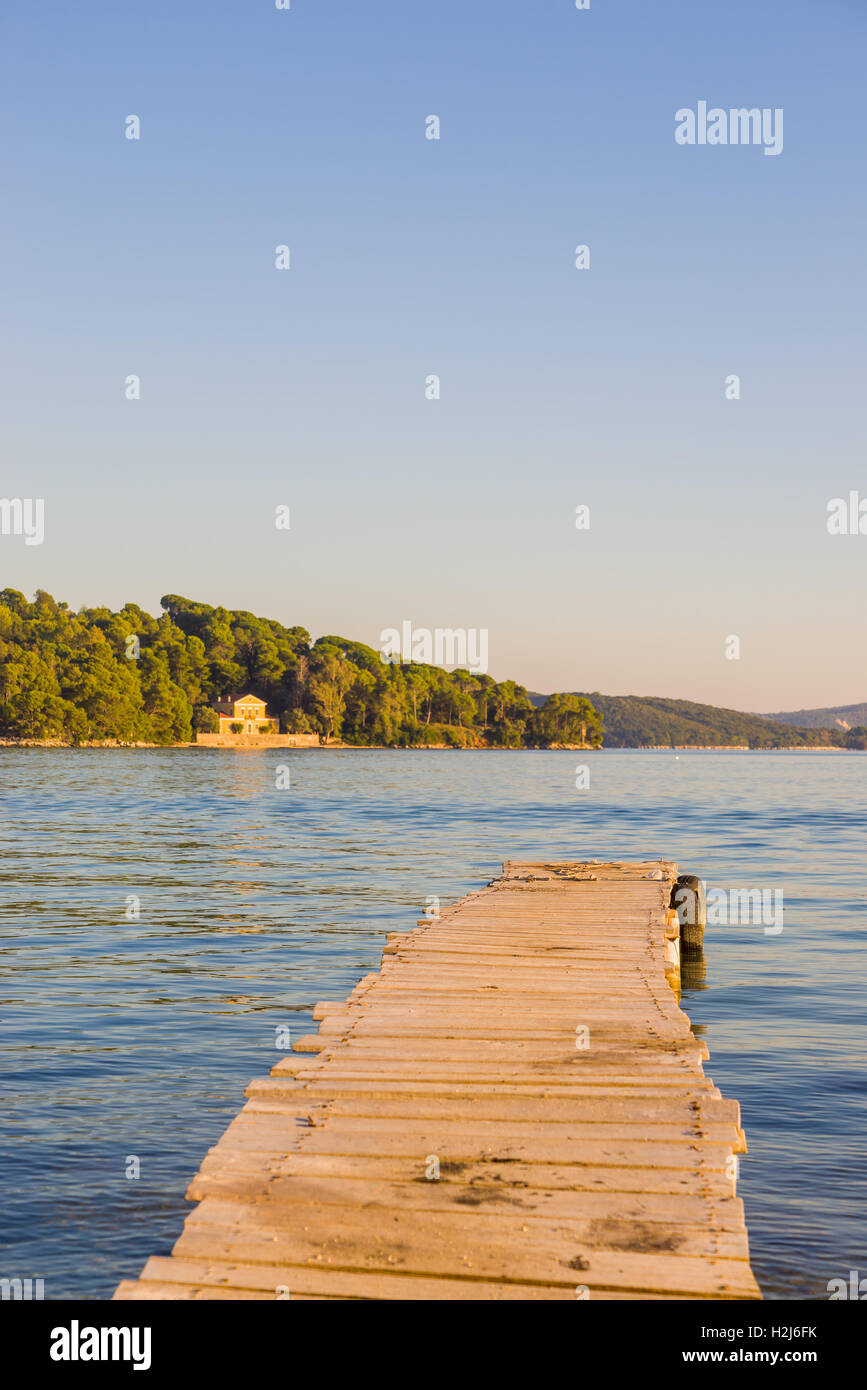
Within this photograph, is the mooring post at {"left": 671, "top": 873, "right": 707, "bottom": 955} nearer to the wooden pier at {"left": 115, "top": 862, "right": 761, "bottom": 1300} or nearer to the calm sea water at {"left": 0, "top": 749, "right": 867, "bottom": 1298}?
the calm sea water at {"left": 0, "top": 749, "right": 867, "bottom": 1298}

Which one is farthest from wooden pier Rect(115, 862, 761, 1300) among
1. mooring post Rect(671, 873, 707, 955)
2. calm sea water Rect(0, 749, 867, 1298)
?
mooring post Rect(671, 873, 707, 955)

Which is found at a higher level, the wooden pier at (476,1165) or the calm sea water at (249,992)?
the wooden pier at (476,1165)

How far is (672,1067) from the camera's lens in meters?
8.44

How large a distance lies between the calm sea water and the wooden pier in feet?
4.36

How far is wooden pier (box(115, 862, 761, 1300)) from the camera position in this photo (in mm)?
5598

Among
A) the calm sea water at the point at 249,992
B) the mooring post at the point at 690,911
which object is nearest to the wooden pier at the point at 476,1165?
the calm sea water at the point at 249,992

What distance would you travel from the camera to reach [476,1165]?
6738mm

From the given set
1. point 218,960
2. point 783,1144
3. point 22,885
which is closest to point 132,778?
point 22,885

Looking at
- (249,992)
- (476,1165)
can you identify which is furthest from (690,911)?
(476,1165)

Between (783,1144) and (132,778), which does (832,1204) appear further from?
(132,778)

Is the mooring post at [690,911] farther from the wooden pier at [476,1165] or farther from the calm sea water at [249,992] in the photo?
the wooden pier at [476,1165]

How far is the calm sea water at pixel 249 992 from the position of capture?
8.52 metres

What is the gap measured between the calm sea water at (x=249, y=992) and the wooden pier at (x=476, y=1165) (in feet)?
4.36

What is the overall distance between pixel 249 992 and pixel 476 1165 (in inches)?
395
